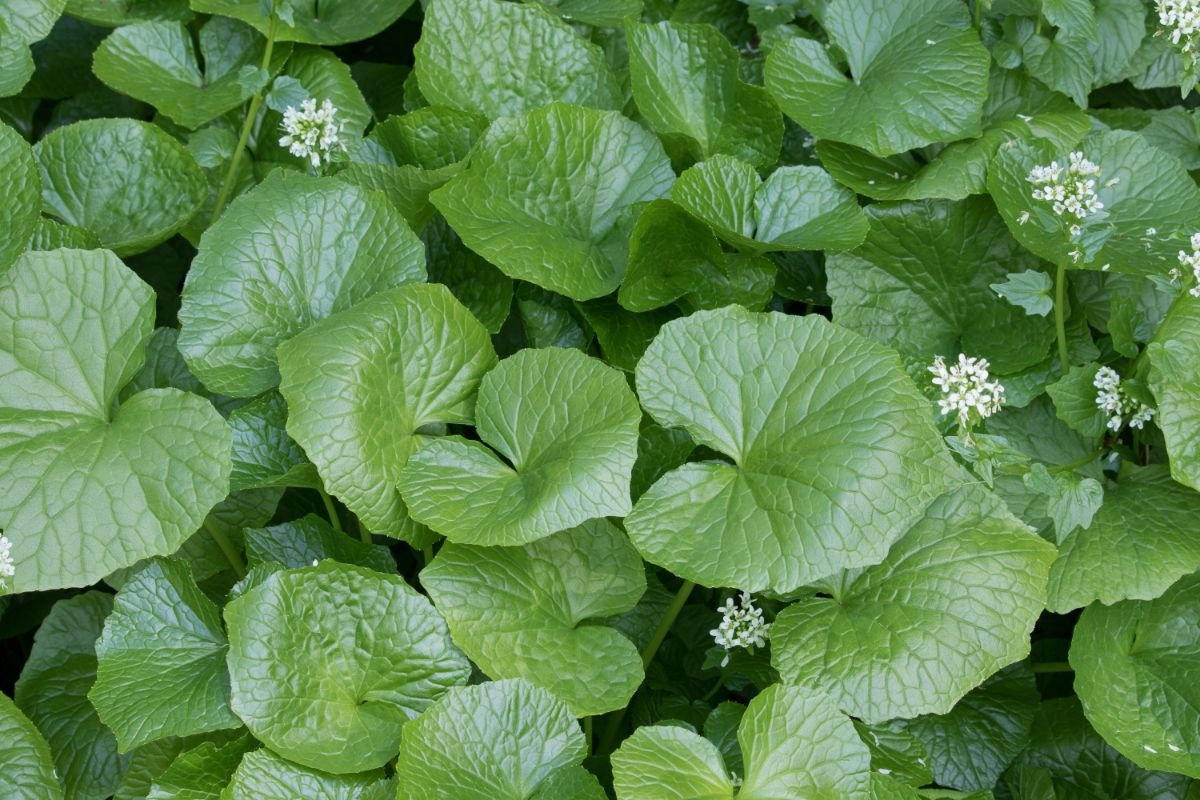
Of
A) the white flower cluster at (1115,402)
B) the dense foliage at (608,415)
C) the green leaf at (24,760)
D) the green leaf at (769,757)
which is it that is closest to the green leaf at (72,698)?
the dense foliage at (608,415)

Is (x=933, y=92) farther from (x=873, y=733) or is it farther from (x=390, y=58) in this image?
(x=390, y=58)

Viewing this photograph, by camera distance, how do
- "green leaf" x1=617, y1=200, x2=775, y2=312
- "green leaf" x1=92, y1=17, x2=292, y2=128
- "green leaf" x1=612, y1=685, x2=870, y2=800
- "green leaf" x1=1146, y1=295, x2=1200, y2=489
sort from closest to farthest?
"green leaf" x1=612, y1=685, x2=870, y2=800, "green leaf" x1=1146, y1=295, x2=1200, y2=489, "green leaf" x1=617, y1=200, x2=775, y2=312, "green leaf" x1=92, y1=17, x2=292, y2=128

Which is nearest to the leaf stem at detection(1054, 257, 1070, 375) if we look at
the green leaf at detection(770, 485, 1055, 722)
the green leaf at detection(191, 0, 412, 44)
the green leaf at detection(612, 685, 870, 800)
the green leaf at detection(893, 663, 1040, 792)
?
the green leaf at detection(770, 485, 1055, 722)

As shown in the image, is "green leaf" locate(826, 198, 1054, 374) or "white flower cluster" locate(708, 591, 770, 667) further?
"green leaf" locate(826, 198, 1054, 374)

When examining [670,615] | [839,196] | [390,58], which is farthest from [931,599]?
[390,58]

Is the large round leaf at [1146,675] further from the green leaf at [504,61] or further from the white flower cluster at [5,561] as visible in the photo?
the white flower cluster at [5,561]

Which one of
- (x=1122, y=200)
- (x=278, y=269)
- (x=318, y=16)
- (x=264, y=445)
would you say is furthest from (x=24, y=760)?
(x=1122, y=200)

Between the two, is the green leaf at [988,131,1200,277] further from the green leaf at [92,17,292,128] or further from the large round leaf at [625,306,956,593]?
the green leaf at [92,17,292,128]

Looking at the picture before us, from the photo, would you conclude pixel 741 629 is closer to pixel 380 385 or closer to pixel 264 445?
pixel 380 385
